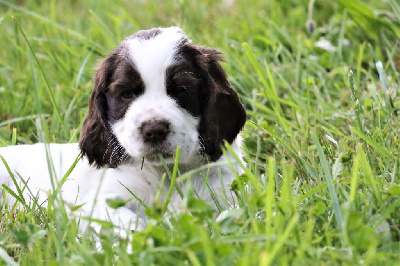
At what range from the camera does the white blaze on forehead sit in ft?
12.9

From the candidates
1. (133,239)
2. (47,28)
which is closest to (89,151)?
(133,239)

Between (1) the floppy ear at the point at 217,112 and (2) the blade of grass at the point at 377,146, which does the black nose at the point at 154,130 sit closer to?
(1) the floppy ear at the point at 217,112

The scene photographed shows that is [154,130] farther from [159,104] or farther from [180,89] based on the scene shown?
[180,89]

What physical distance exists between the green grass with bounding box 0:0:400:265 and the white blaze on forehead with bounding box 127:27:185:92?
53cm

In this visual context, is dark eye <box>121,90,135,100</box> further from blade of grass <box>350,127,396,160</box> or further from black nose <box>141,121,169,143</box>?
blade of grass <box>350,127,396,160</box>

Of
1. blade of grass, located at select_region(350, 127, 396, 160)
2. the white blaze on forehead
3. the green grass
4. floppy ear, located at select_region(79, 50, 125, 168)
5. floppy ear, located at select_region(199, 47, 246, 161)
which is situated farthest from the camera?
floppy ear, located at select_region(79, 50, 125, 168)

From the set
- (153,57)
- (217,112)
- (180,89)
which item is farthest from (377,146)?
(153,57)

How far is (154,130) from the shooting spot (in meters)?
3.75

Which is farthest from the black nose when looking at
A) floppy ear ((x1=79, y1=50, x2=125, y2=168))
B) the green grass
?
the green grass

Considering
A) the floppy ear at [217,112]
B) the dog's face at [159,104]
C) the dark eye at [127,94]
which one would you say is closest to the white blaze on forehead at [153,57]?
the dog's face at [159,104]

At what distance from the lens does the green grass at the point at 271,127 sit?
9.23ft

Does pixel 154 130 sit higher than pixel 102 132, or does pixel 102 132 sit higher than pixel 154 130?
pixel 154 130

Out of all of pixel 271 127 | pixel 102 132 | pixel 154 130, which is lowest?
pixel 271 127

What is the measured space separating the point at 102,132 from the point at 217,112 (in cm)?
69
